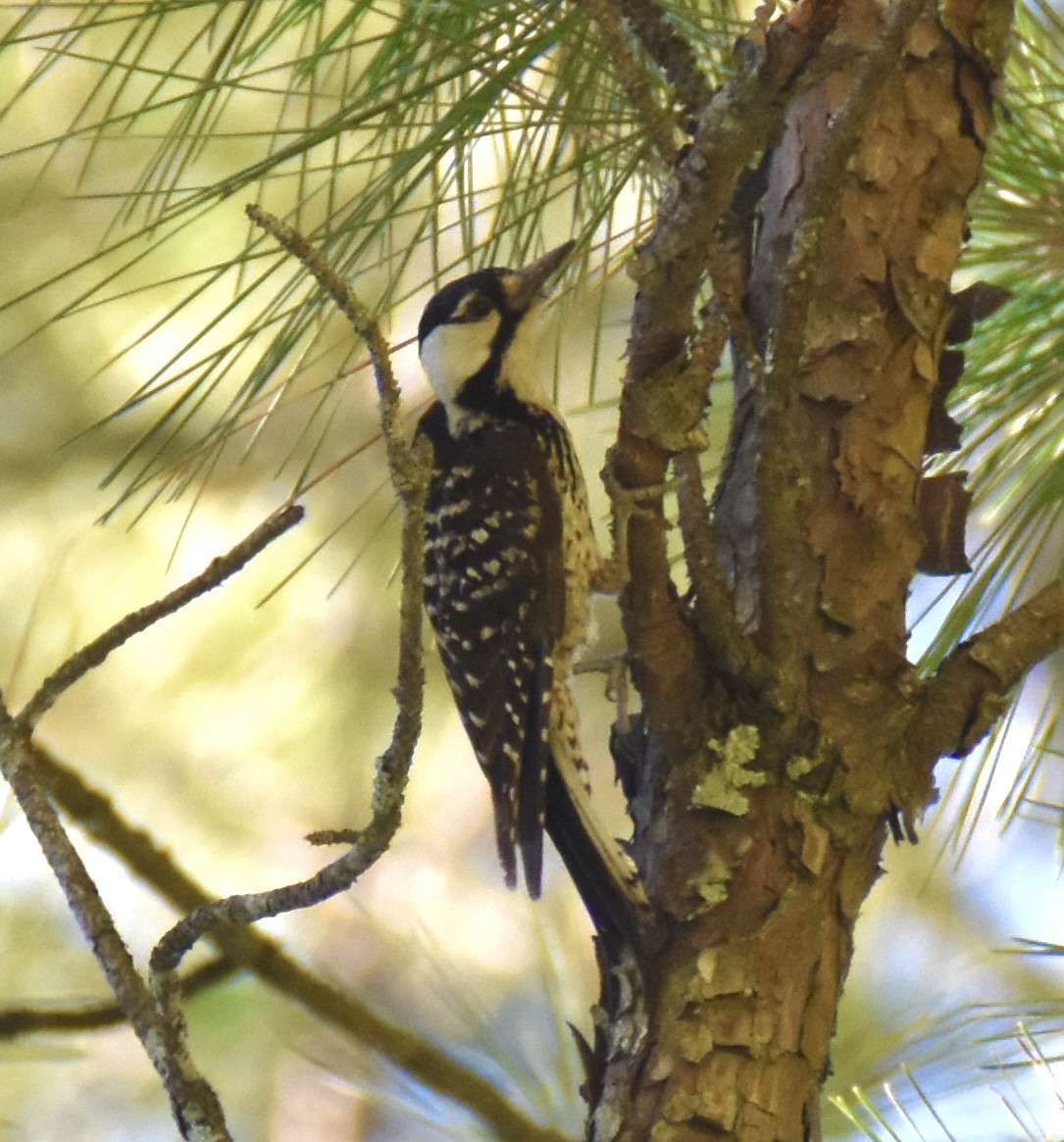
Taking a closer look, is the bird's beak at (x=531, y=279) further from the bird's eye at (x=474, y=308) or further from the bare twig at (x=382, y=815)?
the bare twig at (x=382, y=815)

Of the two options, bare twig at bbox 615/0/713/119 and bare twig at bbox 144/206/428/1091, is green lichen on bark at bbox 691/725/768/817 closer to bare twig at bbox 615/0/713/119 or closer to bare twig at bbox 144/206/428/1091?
bare twig at bbox 144/206/428/1091

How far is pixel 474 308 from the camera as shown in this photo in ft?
6.23

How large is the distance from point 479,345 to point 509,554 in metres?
0.33

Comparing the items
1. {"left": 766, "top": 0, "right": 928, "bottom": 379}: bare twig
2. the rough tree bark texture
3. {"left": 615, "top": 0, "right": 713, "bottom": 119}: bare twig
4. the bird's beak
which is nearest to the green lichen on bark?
the rough tree bark texture

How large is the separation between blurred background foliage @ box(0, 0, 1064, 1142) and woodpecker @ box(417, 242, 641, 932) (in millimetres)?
85

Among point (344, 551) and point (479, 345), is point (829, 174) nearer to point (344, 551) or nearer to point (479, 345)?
point (479, 345)

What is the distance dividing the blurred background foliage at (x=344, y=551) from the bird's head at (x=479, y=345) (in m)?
0.07

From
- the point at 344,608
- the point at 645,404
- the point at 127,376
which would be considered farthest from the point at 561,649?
the point at 127,376

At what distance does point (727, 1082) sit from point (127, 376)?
1414 mm

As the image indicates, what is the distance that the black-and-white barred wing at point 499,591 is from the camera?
167 centimetres

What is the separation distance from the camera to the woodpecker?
162cm

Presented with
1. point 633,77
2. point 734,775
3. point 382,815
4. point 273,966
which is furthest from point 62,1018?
point 633,77

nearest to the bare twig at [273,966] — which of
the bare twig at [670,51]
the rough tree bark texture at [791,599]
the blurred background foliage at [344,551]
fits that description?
the blurred background foliage at [344,551]

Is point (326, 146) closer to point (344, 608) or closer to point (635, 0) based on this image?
point (344, 608)
